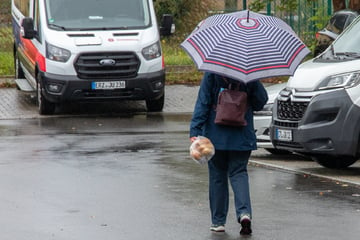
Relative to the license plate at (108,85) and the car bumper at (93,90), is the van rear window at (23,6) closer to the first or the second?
the car bumper at (93,90)

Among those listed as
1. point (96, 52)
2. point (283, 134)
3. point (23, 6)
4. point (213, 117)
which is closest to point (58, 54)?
point (96, 52)

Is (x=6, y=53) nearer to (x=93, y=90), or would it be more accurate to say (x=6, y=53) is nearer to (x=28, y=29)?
(x=28, y=29)

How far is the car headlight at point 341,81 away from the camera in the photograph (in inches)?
456

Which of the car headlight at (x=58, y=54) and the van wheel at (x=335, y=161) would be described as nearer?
the van wheel at (x=335, y=161)

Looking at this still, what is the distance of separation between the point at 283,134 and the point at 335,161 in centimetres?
85

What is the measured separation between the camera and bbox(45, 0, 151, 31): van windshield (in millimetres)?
19797

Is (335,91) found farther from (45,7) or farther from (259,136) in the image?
(45,7)

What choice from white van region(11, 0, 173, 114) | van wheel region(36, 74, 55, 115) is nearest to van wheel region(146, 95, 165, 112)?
white van region(11, 0, 173, 114)

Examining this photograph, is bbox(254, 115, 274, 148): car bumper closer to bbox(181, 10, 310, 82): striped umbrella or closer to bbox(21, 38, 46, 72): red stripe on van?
bbox(181, 10, 310, 82): striped umbrella

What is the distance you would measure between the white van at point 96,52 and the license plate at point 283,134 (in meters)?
7.39

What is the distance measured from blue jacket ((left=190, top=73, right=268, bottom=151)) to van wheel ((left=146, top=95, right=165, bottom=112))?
1151cm

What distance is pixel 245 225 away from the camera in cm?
860

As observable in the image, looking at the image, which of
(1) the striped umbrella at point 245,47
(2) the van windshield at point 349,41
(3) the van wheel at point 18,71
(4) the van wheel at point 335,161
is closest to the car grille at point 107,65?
(3) the van wheel at point 18,71

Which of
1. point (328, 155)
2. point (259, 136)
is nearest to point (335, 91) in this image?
point (328, 155)
